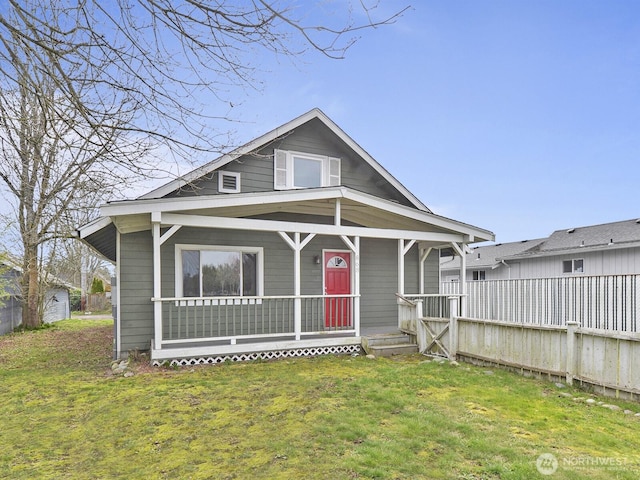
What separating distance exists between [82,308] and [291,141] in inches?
1082

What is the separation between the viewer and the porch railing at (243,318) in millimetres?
8195

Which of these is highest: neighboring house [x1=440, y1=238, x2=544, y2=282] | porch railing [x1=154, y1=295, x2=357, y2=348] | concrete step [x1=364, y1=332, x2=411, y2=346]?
neighboring house [x1=440, y1=238, x2=544, y2=282]

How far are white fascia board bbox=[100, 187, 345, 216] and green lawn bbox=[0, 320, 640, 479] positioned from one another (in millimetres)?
2983

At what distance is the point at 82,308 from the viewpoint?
30.4 meters

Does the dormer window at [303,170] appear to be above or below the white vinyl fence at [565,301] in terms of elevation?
above

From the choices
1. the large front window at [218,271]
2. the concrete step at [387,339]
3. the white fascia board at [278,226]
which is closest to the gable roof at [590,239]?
the white fascia board at [278,226]

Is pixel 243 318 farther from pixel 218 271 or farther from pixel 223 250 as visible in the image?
pixel 223 250

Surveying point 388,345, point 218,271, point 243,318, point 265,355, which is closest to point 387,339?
point 388,345

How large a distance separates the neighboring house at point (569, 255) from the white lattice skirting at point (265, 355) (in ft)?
31.4

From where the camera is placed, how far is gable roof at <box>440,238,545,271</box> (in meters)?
20.1

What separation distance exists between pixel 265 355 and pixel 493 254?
17.1m

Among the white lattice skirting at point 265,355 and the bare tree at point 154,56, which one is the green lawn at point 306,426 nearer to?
the white lattice skirting at point 265,355

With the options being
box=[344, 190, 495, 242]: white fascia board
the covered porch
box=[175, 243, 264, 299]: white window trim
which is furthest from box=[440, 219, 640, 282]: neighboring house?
box=[175, 243, 264, 299]: white window trim

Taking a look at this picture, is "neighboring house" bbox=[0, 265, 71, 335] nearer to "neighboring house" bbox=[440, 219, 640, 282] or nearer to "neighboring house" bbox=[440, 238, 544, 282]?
"neighboring house" bbox=[440, 238, 544, 282]
